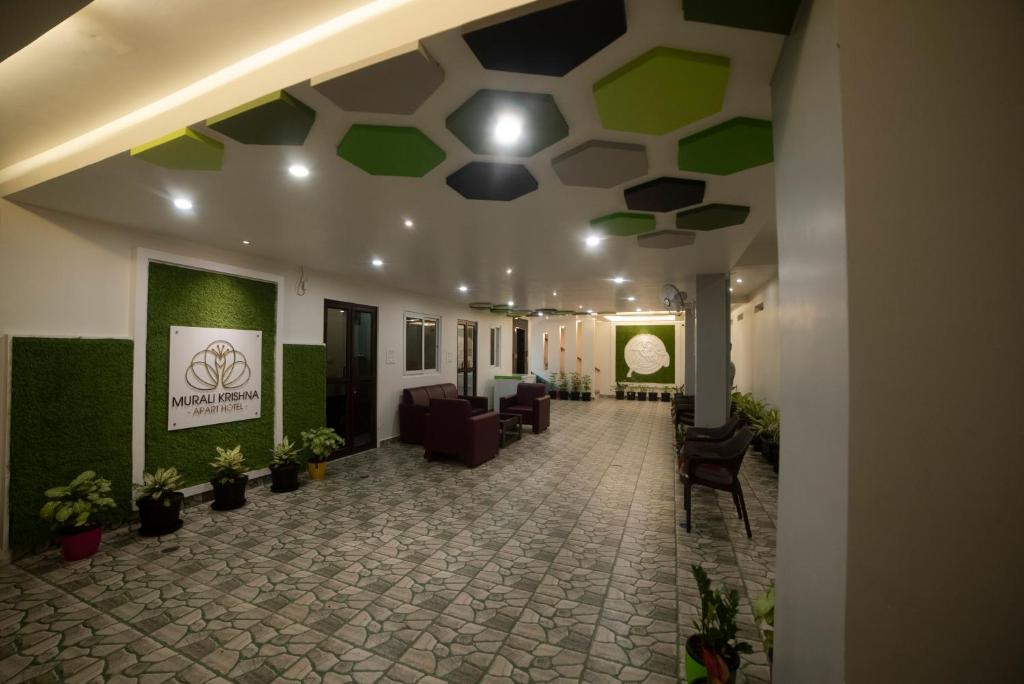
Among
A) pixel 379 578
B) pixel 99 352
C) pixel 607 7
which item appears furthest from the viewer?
pixel 99 352

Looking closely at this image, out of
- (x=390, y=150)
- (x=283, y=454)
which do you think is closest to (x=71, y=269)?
(x=283, y=454)

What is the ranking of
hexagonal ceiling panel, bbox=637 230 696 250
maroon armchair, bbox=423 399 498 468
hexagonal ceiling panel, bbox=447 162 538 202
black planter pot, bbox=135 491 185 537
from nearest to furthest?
hexagonal ceiling panel, bbox=447 162 538 202
black planter pot, bbox=135 491 185 537
hexagonal ceiling panel, bbox=637 230 696 250
maroon armchair, bbox=423 399 498 468

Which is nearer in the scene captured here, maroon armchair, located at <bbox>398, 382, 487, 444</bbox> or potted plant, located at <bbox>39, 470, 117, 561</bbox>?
potted plant, located at <bbox>39, 470, 117, 561</bbox>

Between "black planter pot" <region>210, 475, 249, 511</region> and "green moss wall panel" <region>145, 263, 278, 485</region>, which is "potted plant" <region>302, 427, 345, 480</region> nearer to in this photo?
"green moss wall panel" <region>145, 263, 278, 485</region>

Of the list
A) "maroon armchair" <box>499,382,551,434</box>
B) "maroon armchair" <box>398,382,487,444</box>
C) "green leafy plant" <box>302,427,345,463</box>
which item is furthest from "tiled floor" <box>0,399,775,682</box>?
"maroon armchair" <box>499,382,551,434</box>

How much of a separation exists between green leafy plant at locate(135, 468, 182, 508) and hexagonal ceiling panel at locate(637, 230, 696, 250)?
4.48 metres

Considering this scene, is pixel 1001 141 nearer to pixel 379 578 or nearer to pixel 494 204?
pixel 494 204

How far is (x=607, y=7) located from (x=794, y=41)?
536 millimetres

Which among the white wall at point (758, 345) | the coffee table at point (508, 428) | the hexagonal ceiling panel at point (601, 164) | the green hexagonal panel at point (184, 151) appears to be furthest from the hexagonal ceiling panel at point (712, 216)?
the coffee table at point (508, 428)

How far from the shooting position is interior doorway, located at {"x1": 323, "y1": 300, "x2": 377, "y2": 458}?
18.3 ft

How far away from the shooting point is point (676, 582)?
8.45ft

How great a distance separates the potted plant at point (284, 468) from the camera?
4.15 m

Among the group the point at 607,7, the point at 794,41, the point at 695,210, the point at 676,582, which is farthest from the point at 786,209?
the point at 676,582

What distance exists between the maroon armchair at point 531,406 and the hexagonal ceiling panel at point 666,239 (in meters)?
4.29
